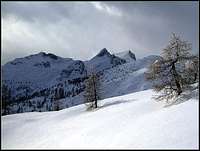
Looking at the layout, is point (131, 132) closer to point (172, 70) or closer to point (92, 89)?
point (172, 70)

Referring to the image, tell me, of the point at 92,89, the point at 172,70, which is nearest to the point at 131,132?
the point at 172,70

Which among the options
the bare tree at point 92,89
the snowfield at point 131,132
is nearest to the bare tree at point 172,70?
the snowfield at point 131,132

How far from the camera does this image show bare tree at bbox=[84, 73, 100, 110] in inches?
2574

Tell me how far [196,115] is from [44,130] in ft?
86.4

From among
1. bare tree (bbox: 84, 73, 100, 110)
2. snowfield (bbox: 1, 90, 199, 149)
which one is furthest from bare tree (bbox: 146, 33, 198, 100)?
bare tree (bbox: 84, 73, 100, 110)

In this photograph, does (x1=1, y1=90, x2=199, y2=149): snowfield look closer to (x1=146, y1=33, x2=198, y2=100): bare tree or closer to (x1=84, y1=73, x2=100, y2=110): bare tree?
(x1=146, y1=33, x2=198, y2=100): bare tree

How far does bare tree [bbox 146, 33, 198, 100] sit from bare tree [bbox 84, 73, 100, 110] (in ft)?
75.6

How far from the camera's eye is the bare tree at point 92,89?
6538 centimetres

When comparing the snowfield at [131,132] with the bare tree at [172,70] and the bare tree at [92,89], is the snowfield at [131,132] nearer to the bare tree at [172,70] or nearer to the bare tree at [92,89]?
the bare tree at [172,70]

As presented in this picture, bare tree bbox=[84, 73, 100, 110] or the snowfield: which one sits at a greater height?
bare tree bbox=[84, 73, 100, 110]

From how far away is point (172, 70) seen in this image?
4259cm

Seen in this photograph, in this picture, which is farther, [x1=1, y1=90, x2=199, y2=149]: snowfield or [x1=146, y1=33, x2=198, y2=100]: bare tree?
[x1=146, y1=33, x2=198, y2=100]: bare tree

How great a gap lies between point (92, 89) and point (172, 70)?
2620 centimetres

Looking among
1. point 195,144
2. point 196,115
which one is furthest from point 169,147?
point 196,115
